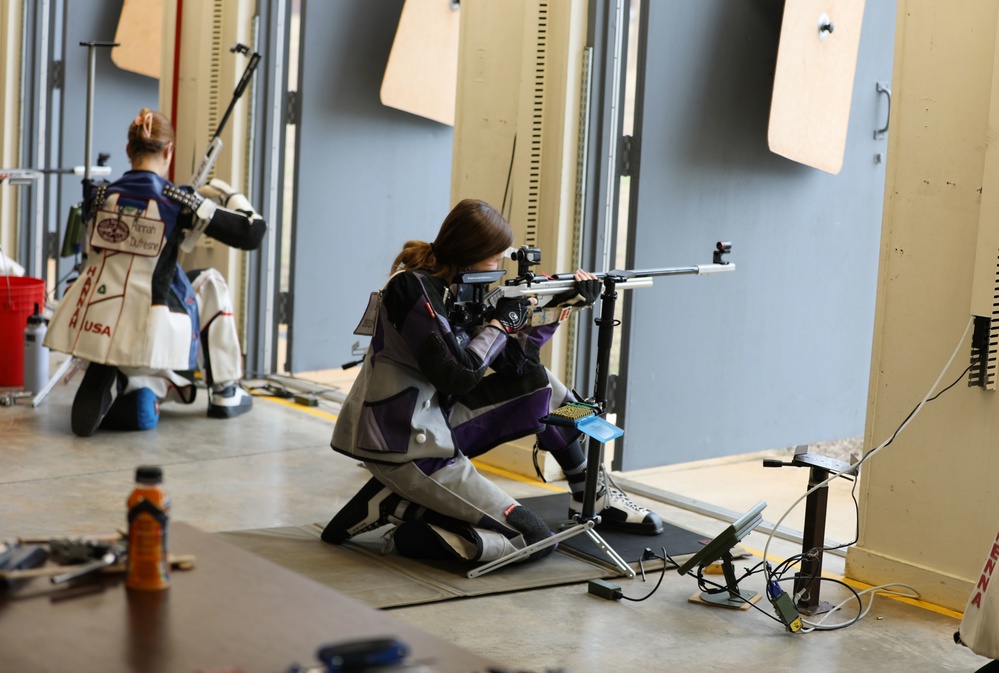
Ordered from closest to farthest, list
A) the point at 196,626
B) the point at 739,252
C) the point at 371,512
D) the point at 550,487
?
the point at 196,626, the point at 371,512, the point at 550,487, the point at 739,252

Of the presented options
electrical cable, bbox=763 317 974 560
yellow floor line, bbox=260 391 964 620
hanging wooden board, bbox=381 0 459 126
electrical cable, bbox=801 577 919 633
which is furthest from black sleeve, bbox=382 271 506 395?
hanging wooden board, bbox=381 0 459 126

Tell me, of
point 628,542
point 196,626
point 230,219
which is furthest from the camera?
point 230,219

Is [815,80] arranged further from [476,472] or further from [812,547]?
[476,472]

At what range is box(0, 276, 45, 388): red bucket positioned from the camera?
5.69m

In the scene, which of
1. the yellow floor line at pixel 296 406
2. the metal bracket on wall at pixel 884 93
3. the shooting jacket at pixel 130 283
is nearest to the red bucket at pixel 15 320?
the shooting jacket at pixel 130 283

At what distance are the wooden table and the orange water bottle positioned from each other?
0.02 m

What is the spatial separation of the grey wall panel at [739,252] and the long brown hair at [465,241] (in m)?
1.42

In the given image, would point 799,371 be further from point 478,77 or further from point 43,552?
point 43,552

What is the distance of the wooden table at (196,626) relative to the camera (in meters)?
1.47

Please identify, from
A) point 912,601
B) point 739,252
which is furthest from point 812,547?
point 739,252

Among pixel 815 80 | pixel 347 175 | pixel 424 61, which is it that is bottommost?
pixel 347 175

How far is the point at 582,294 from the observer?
140 inches

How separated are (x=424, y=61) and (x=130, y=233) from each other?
2068 millimetres

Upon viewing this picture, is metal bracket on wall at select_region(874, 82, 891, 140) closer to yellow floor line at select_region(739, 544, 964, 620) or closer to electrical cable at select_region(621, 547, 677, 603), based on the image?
yellow floor line at select_region(739, 544, 964, 620)
